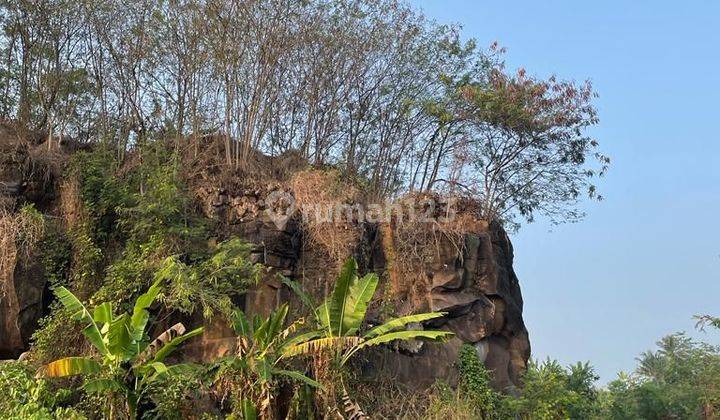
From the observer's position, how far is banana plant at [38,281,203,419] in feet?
26.1

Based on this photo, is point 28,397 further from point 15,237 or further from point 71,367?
point 15,237

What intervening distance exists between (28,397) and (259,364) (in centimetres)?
264

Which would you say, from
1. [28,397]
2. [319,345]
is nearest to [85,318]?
[28,397]

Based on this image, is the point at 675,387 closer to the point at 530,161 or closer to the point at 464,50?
the point at 530,161

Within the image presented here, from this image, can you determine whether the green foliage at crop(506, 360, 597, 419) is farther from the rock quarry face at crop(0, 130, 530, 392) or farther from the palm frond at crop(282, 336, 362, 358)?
the palm frond at crop(282, 336, 362, 358)

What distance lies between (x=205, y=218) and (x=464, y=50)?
6302 mm

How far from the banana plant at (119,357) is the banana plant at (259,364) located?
28.1 inches

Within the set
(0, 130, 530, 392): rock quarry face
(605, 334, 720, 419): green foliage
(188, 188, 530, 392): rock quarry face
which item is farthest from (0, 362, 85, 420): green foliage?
(605, 334, 720, 419): green foliage

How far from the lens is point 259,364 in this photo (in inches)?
340

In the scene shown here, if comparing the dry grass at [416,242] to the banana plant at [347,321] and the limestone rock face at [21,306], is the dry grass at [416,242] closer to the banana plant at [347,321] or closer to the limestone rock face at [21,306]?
the banana plant at [347,321]

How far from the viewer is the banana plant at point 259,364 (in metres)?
8.59

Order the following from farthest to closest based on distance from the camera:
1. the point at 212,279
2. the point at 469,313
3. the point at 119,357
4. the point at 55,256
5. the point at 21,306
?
the point at 469,313
the point at 55,256
the point at 21,306
the point at 212,279
the point at 119,357

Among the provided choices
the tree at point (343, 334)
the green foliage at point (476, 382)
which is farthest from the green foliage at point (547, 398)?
the tree at point (343, 334)

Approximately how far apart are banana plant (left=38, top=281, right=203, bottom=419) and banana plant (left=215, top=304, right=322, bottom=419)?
2.34ft
